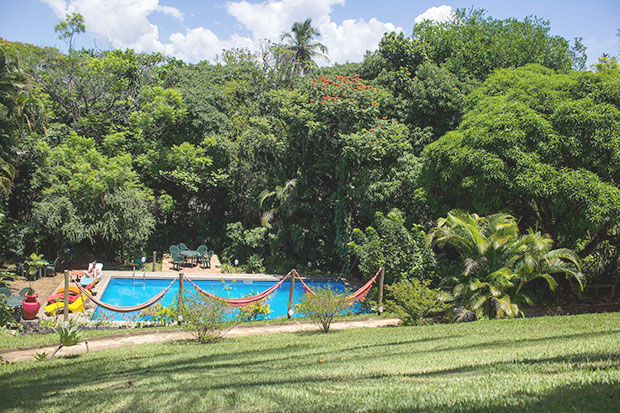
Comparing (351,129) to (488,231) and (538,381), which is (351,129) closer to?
(488,231)

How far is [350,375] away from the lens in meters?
4.70

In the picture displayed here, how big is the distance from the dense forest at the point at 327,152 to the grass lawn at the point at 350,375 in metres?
5.27

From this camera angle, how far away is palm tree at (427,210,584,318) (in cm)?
1066

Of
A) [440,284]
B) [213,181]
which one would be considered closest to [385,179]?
[440,284]

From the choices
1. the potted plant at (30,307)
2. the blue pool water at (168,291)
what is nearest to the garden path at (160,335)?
the potted plant at (30,307)

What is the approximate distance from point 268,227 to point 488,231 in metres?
10.6

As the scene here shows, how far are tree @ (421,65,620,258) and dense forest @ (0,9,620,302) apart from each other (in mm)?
52

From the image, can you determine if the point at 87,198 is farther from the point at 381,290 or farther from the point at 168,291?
the point at 381,290

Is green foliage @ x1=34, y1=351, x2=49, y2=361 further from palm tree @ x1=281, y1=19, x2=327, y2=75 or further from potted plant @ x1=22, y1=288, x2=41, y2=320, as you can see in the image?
palm tree @ x1=281, y1=19, x2=327, y2=75

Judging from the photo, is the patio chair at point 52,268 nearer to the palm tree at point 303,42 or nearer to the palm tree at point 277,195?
the palm tree at point 277,195

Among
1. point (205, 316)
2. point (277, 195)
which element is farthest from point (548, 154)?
point (277, 195)

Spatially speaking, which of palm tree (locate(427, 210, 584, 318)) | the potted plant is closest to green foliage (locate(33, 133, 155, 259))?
the potted plant

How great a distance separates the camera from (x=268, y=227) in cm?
1952

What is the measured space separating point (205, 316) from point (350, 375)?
4815mm
